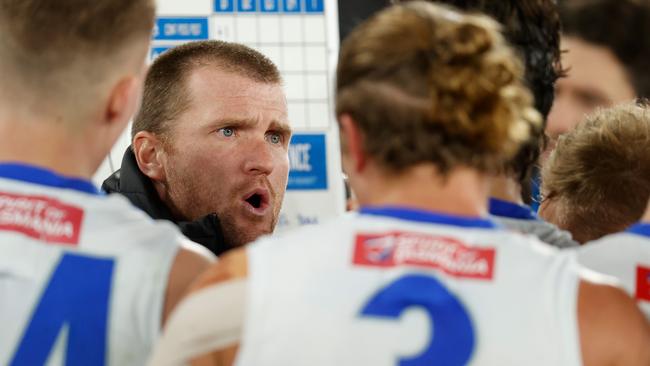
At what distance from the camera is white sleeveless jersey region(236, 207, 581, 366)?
1.30 m

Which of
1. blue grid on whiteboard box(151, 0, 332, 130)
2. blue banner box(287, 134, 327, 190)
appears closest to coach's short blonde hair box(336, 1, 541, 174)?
blue banner box(287, 134, 327, 190)

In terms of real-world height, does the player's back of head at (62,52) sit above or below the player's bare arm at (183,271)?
above

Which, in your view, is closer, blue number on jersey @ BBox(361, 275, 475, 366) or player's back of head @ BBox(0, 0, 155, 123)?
blue number on jersey @ BBox(361, 275, 475, 366)

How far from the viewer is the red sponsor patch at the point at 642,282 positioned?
5.14 feet

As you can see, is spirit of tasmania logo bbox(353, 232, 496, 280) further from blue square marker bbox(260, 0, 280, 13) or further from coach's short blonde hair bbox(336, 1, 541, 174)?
blue square marker bbox(260, 0, 280, 13)

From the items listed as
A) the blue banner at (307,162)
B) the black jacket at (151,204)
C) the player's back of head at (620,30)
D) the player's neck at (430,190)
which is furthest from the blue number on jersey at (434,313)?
the blue banner at (307,162)

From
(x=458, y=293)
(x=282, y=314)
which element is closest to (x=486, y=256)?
(x=458, y=293)

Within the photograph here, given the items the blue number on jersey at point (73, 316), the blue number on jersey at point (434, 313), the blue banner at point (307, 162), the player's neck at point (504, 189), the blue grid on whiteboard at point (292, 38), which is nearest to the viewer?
the blue number on jersey at point (434, 313)

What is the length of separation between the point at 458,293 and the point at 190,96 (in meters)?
1.74

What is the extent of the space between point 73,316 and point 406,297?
496mm

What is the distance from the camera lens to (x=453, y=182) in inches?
54.3

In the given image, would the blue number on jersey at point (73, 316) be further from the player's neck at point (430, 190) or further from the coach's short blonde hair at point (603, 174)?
the coach's short blonde hair at point (603, 174)

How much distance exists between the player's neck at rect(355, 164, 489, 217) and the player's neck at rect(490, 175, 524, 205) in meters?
0.35

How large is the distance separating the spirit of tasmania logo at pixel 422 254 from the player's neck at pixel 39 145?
1.63 ft
